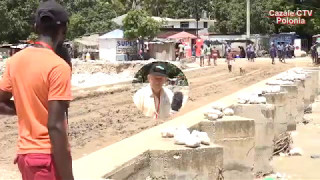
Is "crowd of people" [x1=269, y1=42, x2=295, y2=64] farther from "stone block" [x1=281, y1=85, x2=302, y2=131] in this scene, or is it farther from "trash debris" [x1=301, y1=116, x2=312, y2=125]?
"stone block" [x1=281, y1=85, x2=302, y2=131]

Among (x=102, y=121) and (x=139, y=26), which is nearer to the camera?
(x=102, y=121)

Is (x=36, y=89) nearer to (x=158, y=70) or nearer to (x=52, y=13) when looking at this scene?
(x=52, y=13)

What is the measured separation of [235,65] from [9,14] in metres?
22.2

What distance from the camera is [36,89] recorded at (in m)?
2.78

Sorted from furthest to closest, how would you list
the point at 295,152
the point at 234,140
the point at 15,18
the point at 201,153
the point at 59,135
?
the point at 15,18
the point at 295,152
the point at 234,140
the point at 201,153
the point at 59,135

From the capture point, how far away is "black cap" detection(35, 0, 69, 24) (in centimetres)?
282

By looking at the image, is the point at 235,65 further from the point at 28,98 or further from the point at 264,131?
the point at 28,98

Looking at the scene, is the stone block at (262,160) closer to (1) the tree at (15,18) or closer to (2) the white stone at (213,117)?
(2) the white stone at (213,117)

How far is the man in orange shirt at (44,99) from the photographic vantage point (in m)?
2.73

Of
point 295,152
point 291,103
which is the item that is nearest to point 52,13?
point 295,152

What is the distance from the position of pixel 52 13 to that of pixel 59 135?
0.62 m

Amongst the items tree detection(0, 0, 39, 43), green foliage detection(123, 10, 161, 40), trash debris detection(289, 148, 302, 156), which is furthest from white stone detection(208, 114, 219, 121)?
tree detection(0, 0, 39, 43)
